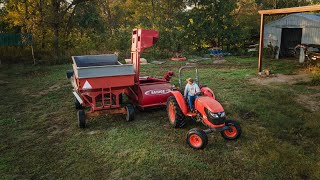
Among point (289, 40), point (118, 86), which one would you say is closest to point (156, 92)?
point (118, 86)

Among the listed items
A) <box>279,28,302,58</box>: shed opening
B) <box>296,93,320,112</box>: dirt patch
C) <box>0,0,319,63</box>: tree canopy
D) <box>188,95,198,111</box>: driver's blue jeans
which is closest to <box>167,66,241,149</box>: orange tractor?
<box>188,95,198,111</box>: driver's blue jeans

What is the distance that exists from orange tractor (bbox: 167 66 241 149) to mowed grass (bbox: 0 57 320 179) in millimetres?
176

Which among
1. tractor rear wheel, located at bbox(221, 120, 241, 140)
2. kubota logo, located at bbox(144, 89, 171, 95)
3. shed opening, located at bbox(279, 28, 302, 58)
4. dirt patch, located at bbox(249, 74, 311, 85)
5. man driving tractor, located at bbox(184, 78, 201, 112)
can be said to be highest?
shed opening, located at bbox(279, 28, 302, 58)

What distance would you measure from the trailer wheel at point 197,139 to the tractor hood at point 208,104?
0.50 m

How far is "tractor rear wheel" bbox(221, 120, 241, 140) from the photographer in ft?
18.7

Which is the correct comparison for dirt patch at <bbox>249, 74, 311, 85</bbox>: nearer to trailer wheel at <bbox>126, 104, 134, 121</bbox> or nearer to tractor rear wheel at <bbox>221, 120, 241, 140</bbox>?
tractor rear wheel at <bbox>221, 120, 241, 140</bbox>

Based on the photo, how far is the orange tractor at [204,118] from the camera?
544 centimetres

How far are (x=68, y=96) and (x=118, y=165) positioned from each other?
557cm

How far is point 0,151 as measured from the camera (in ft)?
18.5

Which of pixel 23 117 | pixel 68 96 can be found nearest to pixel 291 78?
pixel 68 96

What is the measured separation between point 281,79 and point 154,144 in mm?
8144

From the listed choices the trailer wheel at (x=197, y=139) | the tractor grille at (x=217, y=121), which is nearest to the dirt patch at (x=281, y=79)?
the tractor grille at (x=217, y=121)

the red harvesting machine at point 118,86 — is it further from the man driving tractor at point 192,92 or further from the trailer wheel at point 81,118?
the man driving tractor at point 192,92

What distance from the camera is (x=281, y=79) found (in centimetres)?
1179
